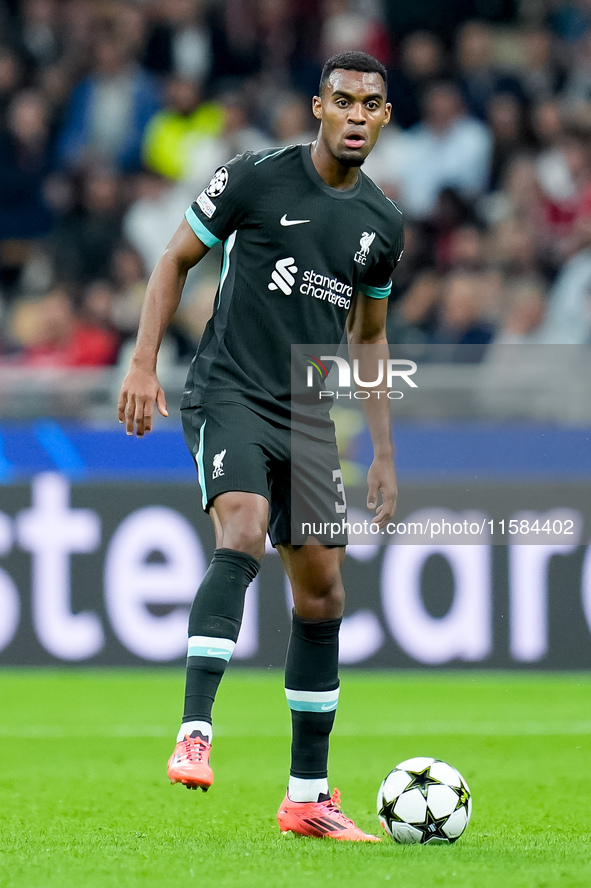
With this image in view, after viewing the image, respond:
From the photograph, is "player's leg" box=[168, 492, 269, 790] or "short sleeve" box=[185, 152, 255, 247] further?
"short sleeve" box=[185, 152, 255, 247]

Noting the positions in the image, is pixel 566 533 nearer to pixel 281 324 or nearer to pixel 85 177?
pixel 281 324

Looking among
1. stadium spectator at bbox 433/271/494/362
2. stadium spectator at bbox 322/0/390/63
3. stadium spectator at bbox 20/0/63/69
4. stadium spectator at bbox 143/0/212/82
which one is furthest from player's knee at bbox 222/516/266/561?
stadium spectator at bbox 20/0/63/69

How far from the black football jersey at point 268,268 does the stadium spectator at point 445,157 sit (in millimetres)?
6515

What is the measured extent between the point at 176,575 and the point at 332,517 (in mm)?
3937

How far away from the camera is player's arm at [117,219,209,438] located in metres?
3.97

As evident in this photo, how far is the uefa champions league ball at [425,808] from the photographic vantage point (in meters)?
4.11

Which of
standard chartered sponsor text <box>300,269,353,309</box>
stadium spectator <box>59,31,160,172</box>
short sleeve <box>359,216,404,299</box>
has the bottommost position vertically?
standard chartered sponsor text <box>300,269,353,309</box>

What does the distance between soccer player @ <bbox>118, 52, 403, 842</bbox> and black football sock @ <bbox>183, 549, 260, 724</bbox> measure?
0.08 meters

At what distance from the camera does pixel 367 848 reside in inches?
157

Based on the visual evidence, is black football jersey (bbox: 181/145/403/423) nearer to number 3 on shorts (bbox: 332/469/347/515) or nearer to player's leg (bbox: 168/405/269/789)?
player's leg (bbox: 168/405/269/789)

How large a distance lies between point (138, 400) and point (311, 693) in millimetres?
1111

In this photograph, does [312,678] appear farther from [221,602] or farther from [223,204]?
[223,204]

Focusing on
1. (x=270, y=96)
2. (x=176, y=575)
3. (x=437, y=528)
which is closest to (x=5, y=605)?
(x=176, y=575)

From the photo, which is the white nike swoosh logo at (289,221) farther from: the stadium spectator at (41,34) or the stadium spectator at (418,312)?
the stadium spectator at (41,34)
